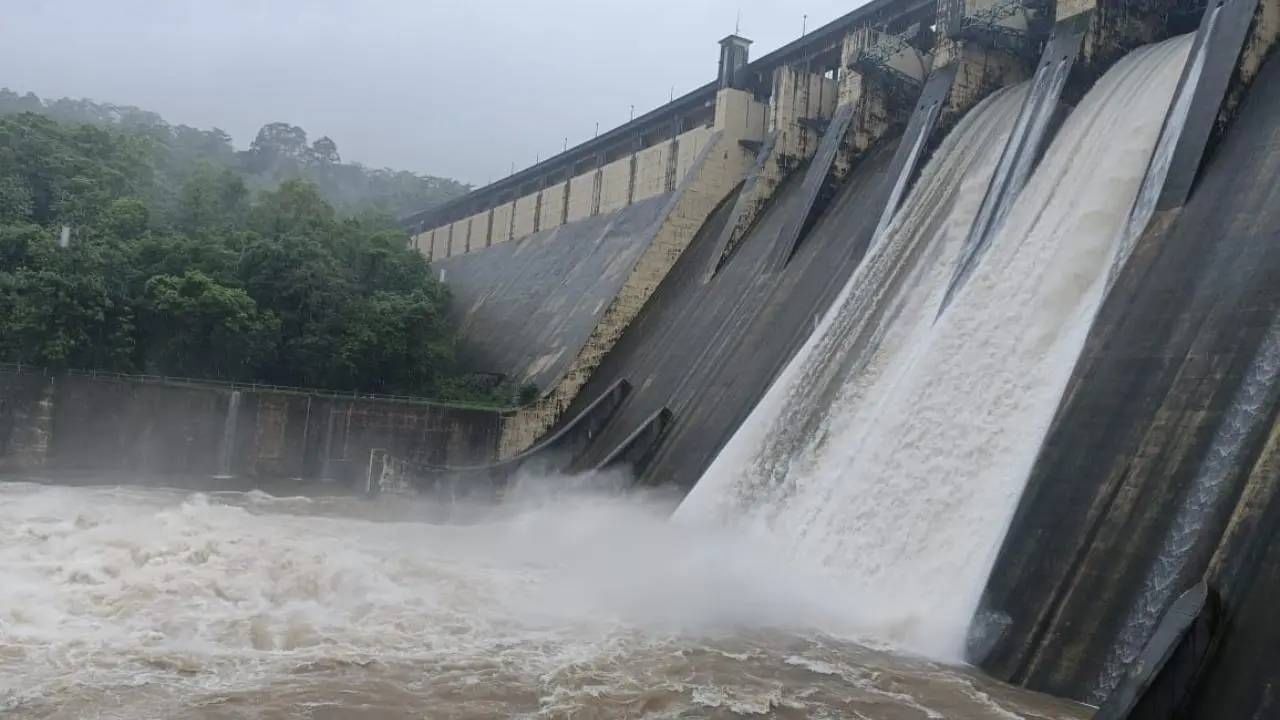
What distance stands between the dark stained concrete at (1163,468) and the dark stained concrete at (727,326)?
5.82 m

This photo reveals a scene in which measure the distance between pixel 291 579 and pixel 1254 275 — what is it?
9.01m

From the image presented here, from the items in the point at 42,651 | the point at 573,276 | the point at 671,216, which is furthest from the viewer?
the point at 573,276

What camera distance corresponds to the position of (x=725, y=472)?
12602 mm

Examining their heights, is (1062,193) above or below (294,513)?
above

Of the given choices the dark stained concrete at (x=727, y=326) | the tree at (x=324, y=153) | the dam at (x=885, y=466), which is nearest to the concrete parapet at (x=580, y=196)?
the dark stained concrete at (x=727, y=326)

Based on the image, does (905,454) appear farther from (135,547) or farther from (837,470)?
(135,547)

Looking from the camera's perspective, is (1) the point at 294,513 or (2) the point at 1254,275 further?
(1) the point at 294,513

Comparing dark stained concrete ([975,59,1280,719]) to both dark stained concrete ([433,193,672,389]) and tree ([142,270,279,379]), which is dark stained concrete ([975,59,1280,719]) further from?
tree ([142,270,279,379])

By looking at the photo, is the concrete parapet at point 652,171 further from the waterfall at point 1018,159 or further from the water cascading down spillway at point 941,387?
the waterfall at point 1018,159

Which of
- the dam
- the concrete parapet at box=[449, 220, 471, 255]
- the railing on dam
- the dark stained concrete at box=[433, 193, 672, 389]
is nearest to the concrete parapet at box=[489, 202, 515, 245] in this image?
the railing on dam

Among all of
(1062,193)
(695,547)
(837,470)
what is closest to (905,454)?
(837,470)

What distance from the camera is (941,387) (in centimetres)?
1005

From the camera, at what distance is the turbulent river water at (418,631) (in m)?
6.51

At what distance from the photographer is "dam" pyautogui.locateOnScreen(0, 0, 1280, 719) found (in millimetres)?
6746
